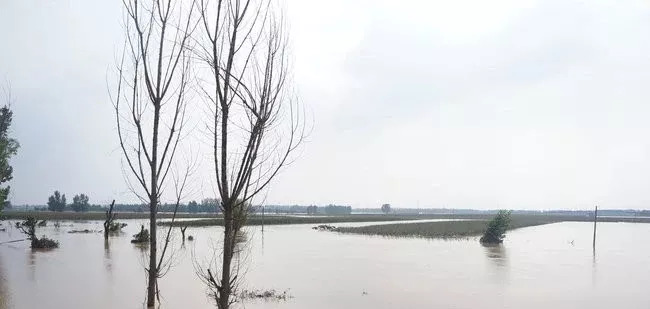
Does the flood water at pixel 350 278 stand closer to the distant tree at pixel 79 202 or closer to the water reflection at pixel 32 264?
the water reflection at pixel 32 264

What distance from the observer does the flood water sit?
14.9 m

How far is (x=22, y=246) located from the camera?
30.1 metres

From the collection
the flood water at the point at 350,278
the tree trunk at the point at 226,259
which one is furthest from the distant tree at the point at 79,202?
the tree trunk at the point at 226,259

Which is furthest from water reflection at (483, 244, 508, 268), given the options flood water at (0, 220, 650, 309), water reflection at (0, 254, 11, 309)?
water reflection at (0, 254, 11, 309)

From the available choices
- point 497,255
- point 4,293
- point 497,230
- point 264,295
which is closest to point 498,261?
point 497,255

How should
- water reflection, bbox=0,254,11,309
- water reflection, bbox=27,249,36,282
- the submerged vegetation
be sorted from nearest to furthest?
water reflection, bbox=0,254,11,309
the submerged vegetation
water reflection, bbox=27,249,36,282

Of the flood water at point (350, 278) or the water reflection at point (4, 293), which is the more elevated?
the water reflection at point (4, 293)

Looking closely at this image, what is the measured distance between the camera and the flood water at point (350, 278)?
14930 mm

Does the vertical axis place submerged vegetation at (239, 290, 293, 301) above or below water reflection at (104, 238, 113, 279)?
above

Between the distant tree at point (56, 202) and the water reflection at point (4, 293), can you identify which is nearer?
the water reflection at point (4, 293)

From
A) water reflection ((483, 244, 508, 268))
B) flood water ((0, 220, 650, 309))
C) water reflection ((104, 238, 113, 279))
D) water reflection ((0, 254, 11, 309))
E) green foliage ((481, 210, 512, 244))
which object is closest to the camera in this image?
water reflection ((0, 254, 11, 309))

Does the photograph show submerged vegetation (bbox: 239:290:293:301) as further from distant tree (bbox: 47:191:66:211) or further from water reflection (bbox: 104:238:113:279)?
distant tree (bbox: 47:191:66:211)

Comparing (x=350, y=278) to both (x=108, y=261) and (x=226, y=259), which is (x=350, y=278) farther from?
(x=226, y=259)

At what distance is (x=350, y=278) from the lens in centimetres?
2011
